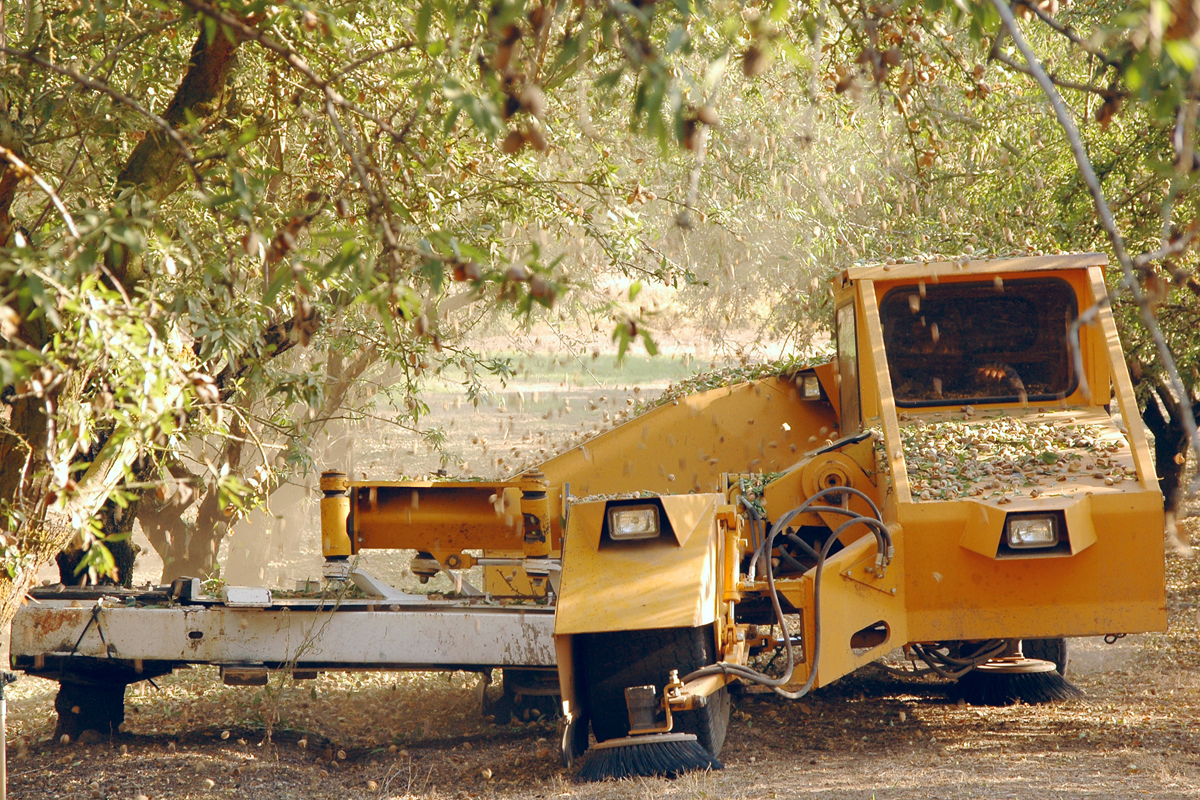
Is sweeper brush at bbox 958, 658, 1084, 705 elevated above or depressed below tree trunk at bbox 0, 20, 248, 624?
below

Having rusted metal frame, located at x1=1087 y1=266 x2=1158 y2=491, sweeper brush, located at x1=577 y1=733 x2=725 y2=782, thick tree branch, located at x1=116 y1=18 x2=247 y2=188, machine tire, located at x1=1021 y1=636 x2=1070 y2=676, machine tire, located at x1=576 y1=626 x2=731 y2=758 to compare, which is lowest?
sweeper brush, located at x1=577 y1=733 x2=725 y2=782

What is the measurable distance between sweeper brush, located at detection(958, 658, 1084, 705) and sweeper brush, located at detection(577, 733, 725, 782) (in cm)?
260

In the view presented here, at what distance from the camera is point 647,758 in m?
4.51

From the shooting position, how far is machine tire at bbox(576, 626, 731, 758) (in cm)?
462

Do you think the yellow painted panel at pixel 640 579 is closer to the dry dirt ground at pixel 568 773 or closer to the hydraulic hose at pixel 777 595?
the hydraulic hose at pixel 777 595

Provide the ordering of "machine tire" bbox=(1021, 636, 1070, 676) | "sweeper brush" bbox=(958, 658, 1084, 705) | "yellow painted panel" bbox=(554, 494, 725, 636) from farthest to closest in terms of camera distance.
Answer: "machine tire" bbox=(1021, 636, 1070, 676)
"sweeper brush" bbox=(958, 658, 1084, 705)
"yellow painted panel" bbox=(554, 494, 725, 636)

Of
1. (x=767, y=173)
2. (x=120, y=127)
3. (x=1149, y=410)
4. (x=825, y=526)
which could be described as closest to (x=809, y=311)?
(x=767, y=173)

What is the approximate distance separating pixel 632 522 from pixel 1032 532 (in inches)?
66.7

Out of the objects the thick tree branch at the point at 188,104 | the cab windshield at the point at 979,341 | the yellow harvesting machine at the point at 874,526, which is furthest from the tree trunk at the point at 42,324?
the cab windshield at the point at 979,341

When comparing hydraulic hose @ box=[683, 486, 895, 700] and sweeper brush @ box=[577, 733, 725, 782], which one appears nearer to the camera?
sweeper brush @ box=[577, 733, 725, 782]

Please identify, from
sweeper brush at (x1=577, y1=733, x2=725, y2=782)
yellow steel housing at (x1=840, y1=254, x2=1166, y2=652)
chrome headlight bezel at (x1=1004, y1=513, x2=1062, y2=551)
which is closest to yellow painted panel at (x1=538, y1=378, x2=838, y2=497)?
yellow steel housing at (x1=840, y1=254, x2=1166, y2=652)

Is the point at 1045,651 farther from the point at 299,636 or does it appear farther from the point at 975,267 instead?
the point at 299,636

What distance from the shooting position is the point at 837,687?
24.4 ft

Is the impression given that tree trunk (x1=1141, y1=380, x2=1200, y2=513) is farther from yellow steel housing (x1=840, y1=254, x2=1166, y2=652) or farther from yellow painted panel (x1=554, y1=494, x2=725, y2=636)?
yellow painted panel (x1=554, y1=494, x2=725, y2=636)
